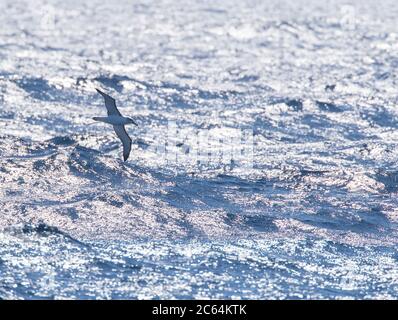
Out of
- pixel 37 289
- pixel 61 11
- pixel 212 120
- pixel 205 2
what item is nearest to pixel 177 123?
pixel 212 120

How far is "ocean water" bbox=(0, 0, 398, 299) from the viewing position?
101 ft

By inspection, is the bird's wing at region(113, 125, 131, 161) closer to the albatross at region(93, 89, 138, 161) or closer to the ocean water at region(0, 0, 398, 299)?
the albatross at region(93, 89, 138, 161)

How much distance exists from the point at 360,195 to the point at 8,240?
14.4 meters

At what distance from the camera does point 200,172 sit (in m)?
42.1

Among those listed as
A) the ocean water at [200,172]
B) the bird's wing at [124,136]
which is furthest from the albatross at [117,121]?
the ocean water at [200,172]

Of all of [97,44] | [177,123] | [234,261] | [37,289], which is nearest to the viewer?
[37,289]

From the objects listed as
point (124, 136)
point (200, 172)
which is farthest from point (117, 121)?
point (200, 172)

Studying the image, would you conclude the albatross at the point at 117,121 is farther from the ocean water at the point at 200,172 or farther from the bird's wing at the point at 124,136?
the ocean water at the point at 200,172

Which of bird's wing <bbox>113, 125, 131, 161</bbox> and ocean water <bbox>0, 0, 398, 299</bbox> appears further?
bird's wing <bbox>113, 125, 131, 161</bbox>

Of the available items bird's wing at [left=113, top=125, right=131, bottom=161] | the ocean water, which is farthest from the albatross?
the ocean water

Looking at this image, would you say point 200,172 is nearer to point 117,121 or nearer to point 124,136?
point 124,136

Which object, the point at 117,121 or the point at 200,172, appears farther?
the point at 200,172

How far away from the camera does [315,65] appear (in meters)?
68.6
